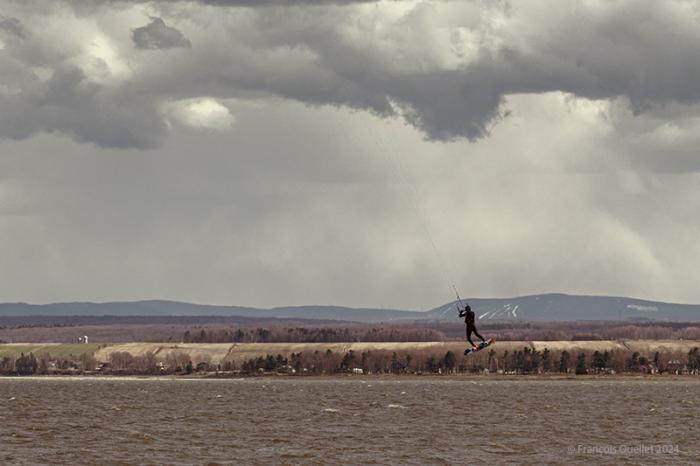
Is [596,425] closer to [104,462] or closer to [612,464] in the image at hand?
[612,464]

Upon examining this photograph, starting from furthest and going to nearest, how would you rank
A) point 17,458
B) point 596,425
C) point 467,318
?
1. point 596,425
2. point 17,458
3. point 467,318

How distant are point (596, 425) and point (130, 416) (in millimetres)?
61174

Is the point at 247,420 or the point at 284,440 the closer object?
the point at 284,440

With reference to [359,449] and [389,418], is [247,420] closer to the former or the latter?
[389,418]

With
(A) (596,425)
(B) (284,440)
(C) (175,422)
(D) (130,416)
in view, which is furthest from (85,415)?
(A) (596,425)

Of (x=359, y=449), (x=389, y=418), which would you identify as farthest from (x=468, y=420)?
(x=359, y=449)

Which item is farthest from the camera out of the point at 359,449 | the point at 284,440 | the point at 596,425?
the point at 596,425

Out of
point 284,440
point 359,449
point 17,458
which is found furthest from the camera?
point 284,440

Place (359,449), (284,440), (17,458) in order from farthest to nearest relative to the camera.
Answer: (284,440) → (359,449) → (17,458)

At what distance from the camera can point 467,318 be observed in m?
103

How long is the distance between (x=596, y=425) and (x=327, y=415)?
3830 centimetres

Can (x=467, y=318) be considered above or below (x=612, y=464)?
above

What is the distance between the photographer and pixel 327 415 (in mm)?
181500

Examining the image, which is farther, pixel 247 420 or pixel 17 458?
pixel 247 420
